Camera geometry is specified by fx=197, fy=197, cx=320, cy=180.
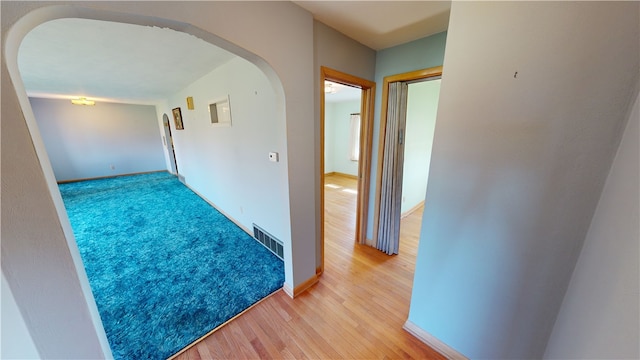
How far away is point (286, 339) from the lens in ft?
4.82

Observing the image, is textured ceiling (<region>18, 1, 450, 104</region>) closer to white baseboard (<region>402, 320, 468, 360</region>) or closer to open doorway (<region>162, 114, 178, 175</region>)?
white baseboard (<region>402, 320, 468, 360</region>)

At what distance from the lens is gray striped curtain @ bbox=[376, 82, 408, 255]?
2129 mm

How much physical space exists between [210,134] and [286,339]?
3.17 metres

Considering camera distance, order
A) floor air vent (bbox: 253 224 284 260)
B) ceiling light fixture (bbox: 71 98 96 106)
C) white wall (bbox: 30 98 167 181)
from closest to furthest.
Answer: floor air vent (bbox: 253 224 284 260)
ceiling light fixture (bbox: 71 98 96 106)
white wall (bbox: 30 98 167 181)

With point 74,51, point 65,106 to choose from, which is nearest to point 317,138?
point 74,51

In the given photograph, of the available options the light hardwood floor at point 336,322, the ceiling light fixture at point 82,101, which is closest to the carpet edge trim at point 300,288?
the light hardwood floor at point 336,322

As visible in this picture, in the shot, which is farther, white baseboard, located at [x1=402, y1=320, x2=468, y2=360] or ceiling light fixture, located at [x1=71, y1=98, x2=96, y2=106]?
ceiling light fixture, located at [x1=71, y1=98, x2=96, y2=106]

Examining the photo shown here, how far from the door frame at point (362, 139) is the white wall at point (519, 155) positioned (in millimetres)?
929

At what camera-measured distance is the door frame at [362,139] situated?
179 centimetres

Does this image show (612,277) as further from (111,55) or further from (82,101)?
(82,101)

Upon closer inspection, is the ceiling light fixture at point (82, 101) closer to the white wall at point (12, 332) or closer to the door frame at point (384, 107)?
the white wall at point (12, 332)

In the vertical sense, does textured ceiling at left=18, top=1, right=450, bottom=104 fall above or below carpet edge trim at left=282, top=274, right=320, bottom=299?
above

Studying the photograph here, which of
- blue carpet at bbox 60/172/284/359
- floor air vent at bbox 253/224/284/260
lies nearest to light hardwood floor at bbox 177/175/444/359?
blue carpet at bbox 60/172/284/359

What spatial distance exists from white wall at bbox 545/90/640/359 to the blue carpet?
1.94 m
